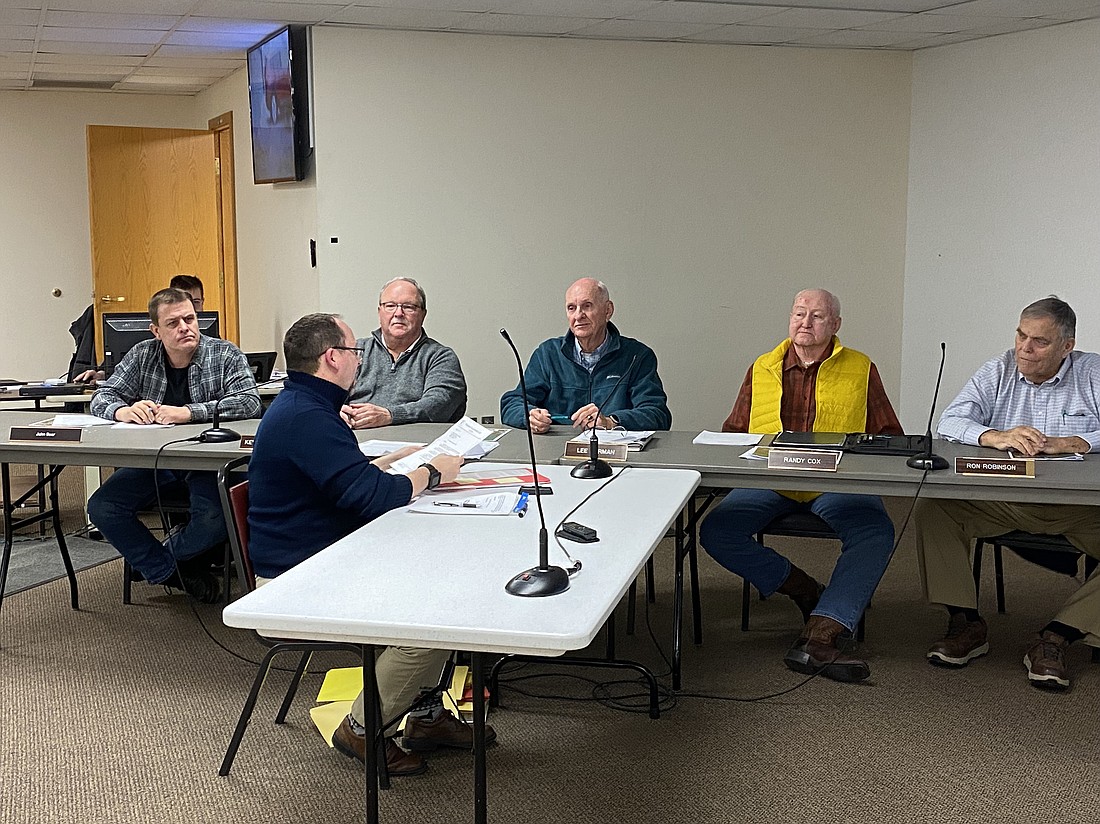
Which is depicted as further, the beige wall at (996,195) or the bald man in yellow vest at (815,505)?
the beige wall at (996,195)

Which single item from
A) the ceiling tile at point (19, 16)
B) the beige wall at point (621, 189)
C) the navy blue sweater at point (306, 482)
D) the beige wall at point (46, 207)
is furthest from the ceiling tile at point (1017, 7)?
the beige wall at point (46, 207)

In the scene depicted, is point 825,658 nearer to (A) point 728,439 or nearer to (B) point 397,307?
(A) point 728,439

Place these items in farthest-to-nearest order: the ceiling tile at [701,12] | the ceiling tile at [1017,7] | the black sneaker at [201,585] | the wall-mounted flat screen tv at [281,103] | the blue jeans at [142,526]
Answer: the wall-mounted flat screen tv at [281,103] → the ceiling tile at [701,12] → the ceiling tile at [1017,7] → the black sneaker at [201,585] → the blue jeans at [142,526]

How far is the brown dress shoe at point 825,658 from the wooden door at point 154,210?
5.55 metres

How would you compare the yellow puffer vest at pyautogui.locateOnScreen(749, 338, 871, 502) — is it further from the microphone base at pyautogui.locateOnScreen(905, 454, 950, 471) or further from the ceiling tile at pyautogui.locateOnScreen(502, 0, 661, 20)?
the ceiling tile at pyautogui.locateOnScreen(502, 0, 661, 20)

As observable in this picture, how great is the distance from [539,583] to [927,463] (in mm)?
1615

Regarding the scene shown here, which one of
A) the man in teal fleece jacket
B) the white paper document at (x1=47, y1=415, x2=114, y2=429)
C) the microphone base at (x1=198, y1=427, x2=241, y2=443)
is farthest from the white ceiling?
the microphone base at (x1=198, y1=427, x2=241, y2=443)

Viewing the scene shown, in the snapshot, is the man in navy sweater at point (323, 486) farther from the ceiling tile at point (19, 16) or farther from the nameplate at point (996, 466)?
the ceiling tile at point (19, 16)

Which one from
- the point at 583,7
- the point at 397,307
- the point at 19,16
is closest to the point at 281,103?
the point at 19,16

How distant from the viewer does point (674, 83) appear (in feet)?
20.8

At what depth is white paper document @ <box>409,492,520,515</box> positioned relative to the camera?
2865 mm

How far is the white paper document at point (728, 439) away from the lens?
3.87 m

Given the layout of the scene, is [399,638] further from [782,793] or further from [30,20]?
[30,20]

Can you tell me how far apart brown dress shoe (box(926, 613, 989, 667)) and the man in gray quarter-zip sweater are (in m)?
2.03
